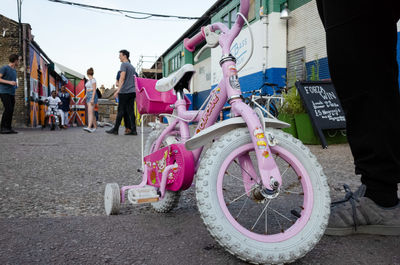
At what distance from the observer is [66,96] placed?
14.9 meters

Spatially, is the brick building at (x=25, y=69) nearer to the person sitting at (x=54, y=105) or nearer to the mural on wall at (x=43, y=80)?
the mural on wall at (x=43, y=80)

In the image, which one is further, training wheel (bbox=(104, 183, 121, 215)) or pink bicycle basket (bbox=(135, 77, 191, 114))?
pink bicycle basket (bbox=(135, 77, 191, 114))

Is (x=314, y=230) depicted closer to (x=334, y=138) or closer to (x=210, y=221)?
(x=210, y=221)

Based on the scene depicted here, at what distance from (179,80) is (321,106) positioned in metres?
3.95

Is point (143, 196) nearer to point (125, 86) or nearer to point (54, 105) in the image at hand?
point (125, 86)

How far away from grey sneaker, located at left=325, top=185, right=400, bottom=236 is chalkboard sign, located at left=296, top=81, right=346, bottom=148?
3585 millimetres

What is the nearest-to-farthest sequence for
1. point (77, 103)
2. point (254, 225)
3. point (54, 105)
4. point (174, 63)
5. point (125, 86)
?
1. point (254, 225)
2. point (125, 86)
3. point (54, 105)
4. point (174, 63)
5. point (77, 103)

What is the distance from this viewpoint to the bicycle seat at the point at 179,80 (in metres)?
2.03

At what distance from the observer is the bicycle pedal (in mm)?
1743

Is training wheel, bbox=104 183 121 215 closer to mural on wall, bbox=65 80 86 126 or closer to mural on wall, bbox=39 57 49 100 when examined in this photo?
mural on wall, bbox=39 57 49 100

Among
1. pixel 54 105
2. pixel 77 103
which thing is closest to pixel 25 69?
pixel 54 105

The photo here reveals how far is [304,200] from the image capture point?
133cm

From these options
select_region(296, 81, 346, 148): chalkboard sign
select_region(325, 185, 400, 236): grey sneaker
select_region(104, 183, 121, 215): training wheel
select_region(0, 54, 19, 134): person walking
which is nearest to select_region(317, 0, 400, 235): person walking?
select_region(325, 185, 400, 236): grey sneaker

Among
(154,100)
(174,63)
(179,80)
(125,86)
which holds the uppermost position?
(174,63)
